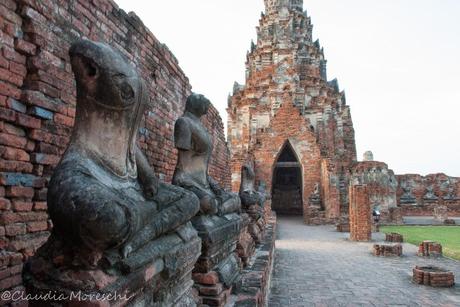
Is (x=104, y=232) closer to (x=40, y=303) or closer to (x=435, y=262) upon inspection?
(x=40, y=303)

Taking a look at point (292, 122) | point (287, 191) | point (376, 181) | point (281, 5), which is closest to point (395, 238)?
point (376, 181)

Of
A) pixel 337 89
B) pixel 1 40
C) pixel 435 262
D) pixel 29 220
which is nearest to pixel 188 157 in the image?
pixel 29 220

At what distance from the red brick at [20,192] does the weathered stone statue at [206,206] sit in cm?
121

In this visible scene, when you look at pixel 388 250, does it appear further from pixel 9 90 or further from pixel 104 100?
pixel 104 100

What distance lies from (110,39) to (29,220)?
7.86ft

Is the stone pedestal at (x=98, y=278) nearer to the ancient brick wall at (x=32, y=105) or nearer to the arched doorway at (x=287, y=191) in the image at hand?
the ancient brick wall at (x=32, y=105)

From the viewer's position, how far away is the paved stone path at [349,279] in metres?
5.59

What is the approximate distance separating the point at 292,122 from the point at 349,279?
13802 mm

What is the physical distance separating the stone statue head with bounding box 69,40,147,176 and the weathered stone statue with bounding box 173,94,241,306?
1.03 m

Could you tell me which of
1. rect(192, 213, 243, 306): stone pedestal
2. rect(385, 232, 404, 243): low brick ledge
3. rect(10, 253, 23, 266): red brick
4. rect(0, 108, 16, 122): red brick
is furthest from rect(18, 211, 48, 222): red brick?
rect(385, 232, 404, 243): low brick ledge

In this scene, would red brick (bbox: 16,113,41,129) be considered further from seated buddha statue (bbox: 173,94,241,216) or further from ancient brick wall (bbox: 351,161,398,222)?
ancient brick wall (bbox: 351,161,398,222)

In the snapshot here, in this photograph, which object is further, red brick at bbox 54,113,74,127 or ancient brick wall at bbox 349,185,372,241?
ancient brick wall at bbox 349,185,372,241

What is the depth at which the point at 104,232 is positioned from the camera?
130 centimetres

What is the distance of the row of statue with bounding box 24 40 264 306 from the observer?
1.35 metres
